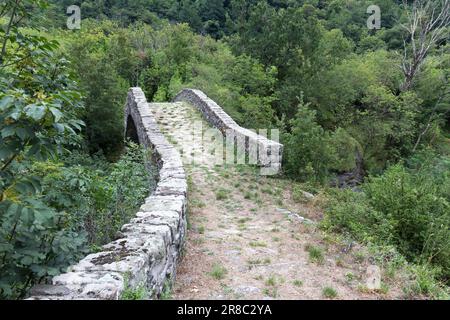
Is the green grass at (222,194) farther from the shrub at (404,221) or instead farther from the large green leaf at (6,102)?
the large green leaf at (6,102)

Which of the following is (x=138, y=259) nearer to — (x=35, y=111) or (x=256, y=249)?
(x=35, y=111)

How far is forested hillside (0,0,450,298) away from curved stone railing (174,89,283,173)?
1.93 feet

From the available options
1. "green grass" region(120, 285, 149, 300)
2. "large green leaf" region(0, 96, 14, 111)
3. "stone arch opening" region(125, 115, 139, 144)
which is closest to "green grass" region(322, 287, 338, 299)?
"green grass" region(120, 285, 149, 300)

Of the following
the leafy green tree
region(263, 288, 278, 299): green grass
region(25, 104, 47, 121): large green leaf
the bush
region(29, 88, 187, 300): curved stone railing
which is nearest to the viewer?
region(25, 104, 47, 121): large green leaf

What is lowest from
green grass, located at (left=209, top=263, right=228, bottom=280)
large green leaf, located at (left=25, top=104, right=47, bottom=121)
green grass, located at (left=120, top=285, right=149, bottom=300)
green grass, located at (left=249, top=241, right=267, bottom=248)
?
green grass, located at (left=209, top=263, right=228, bottom=280)

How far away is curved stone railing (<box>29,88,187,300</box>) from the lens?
9.25 ft

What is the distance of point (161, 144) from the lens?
8555 millimetres

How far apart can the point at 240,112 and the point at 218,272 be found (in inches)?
430

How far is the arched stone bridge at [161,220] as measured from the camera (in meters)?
2.92

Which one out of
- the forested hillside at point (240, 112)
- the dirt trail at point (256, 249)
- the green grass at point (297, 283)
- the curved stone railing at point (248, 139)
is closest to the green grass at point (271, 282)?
the dirt trail at point (256, 249)

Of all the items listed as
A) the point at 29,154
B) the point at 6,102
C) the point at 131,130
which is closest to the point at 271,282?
the point at 29,154

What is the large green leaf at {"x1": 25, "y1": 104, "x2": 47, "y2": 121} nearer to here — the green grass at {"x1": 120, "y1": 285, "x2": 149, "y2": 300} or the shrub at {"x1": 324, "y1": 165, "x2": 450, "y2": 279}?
the green grass at {"x1": 120, "y1": 285, "x2": 149, "y2": 300}

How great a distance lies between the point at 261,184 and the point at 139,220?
3821 mm

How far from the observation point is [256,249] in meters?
5.14
